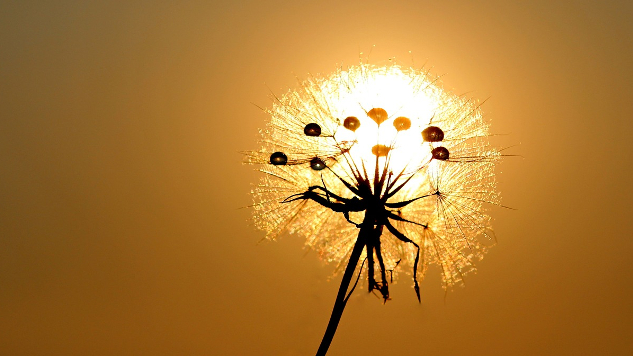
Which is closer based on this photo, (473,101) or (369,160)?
(369,160)

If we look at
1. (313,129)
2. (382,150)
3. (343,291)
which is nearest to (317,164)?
(313,129)

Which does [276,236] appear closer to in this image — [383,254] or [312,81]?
[383,254]

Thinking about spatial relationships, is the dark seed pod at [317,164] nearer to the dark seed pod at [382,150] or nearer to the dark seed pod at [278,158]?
the dark seed pod at [278,158]

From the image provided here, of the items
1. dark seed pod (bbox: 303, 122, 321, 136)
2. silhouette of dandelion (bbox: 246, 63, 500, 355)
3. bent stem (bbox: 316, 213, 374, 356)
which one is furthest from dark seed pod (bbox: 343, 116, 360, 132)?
bent stem (bbox: 316, 213, 374, 356)

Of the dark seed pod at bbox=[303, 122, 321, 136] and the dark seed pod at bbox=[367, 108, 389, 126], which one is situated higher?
the dark seed pod at bbox=[367, 108, 389, 126]

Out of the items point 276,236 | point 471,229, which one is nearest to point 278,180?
point 276,236

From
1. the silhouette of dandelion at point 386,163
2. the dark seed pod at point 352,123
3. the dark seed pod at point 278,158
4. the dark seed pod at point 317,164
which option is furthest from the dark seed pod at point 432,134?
the dark seed pod at point 278,158

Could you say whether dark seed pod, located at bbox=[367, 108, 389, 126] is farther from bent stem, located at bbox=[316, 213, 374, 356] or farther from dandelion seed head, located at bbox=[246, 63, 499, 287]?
bent stem, located at bbox=[316, 213, 374, 356]
